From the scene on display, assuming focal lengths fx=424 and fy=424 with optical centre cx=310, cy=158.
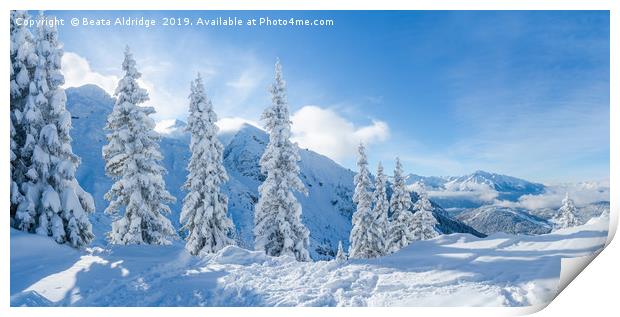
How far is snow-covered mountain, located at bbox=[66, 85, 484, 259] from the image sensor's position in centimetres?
9215

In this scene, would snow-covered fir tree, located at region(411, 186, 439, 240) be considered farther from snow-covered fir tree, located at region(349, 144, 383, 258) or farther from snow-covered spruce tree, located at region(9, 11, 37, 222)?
snow-covered spruce tree, located at region(9, 11, 37, 222)

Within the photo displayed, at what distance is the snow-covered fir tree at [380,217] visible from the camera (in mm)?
29281

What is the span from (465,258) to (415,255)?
1687 millimetres

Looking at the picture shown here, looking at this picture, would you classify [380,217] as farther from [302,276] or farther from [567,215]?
[302,276]

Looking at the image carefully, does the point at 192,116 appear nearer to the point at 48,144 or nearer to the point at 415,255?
the point at 48,144

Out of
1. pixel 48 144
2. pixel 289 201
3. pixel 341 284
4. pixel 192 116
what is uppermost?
pixel 192 116

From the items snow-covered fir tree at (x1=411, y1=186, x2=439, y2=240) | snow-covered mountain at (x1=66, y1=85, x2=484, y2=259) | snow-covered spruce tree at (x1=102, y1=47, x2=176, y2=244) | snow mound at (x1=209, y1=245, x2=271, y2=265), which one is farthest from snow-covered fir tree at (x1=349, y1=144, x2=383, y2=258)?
snow-covered mountain at (x1=66, y1=85, x2=484, y2=259)

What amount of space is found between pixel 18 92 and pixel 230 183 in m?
113

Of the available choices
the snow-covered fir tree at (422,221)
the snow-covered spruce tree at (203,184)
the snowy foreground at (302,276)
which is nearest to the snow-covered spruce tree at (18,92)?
the snowy foreground at (302,276)

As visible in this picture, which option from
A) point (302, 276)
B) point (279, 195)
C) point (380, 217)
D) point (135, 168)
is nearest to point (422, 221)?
point (380, 217)

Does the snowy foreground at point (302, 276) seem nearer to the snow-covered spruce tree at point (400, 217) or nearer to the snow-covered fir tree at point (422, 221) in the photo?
the snow-covered spruce tree at point (400, 217)

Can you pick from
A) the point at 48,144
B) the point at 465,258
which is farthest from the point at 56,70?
the point at 465,258

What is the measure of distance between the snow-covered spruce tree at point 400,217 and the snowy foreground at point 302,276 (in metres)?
18.2

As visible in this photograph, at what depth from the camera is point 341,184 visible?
195875 millimetres
